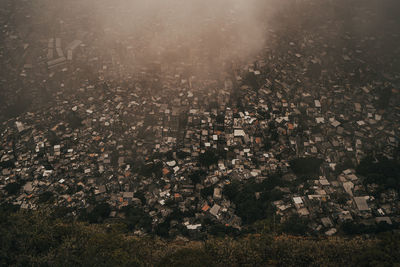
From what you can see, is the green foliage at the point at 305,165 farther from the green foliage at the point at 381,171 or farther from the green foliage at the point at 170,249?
the green foliage at the point at 170,249

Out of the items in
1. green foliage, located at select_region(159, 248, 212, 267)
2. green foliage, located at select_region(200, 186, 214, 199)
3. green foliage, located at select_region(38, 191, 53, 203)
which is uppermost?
green foliage, located at select_region(38, 191, 53, 203)

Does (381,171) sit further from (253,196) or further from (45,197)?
(45,197)

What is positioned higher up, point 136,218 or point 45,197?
point 45,197

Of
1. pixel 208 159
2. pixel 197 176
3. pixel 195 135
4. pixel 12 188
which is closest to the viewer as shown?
pixel 12 188

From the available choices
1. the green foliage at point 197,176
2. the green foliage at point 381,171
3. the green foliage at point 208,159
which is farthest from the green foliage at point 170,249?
the green foliage at point 208,159

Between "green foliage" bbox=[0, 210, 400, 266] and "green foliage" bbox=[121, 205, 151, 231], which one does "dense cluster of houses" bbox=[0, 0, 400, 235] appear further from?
"green foliage" bbox=[0, 210, 400, 266]

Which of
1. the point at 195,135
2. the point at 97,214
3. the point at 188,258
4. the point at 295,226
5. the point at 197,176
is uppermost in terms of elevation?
the point at 195,135

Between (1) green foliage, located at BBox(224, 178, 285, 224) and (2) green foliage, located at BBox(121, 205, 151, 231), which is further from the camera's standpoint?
(1) green foliage, located at BBox(224, 178, 285, 224)

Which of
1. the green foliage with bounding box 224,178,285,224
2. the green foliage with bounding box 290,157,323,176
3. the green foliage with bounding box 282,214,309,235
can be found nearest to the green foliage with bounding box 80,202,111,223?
the green foliage with bounding box 224,178,285,224

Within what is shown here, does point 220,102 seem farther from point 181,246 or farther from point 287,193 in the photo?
point 181,246

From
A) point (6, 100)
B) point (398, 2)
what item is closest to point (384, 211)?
point (398, 2)

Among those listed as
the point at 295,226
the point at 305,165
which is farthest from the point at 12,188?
the point at 305,165
